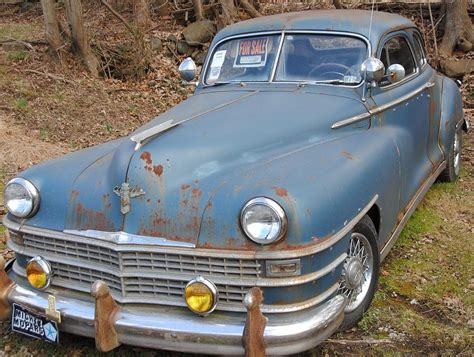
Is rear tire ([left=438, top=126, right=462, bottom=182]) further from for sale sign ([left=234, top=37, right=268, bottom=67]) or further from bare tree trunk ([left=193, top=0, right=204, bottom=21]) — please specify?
bare tree trunk ([left=193, top=0, right=204, bottom=21])

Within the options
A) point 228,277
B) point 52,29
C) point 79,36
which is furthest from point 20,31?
point 228,277

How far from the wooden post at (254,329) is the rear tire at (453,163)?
382cm

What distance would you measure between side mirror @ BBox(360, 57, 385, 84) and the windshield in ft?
0.33

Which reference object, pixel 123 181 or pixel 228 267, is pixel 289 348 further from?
pixel 123 181

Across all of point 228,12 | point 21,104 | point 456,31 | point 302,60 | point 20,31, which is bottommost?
point 456,31

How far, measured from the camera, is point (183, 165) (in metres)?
3.16

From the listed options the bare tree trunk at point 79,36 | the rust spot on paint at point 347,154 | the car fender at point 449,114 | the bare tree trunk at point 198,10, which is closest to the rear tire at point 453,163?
the car fender at point 449,114

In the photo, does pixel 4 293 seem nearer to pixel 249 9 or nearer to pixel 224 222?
pixel 224 222

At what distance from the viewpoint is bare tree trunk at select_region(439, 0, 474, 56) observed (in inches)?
473

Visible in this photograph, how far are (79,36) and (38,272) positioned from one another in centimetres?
782

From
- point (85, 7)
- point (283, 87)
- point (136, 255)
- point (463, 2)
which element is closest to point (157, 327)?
point (136, 255)

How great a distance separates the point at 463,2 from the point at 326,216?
35.5 feet

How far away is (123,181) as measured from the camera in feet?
10.3

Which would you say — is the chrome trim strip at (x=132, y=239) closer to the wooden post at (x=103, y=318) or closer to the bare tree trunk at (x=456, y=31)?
the wooden post at (x=103, y=318)
